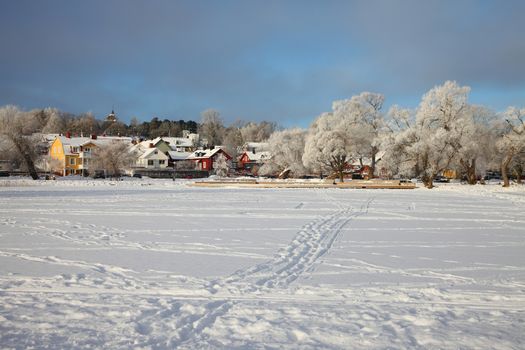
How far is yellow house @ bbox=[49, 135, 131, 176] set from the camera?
284 ft

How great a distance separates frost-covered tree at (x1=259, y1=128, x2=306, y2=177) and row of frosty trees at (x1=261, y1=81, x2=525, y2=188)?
695 centimetres

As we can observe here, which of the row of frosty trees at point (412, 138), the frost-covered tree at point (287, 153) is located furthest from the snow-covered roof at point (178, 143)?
the row of frosty trees at point (412, 138)

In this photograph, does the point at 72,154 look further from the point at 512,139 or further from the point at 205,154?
the point at 512,139

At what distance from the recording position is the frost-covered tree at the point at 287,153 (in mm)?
72256

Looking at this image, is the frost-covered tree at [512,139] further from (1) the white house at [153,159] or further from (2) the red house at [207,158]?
(1) the white house at [153,159]

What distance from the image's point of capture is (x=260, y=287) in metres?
7.84

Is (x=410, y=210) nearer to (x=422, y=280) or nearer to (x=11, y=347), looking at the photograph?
(x=422, y=280)

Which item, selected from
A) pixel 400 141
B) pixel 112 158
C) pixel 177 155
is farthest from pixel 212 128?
pixel 400 141

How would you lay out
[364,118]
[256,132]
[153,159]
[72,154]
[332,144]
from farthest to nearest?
1. [256,132]
2. [153,159]
3. [72,154]
4. [364,118]
5. [332,144]

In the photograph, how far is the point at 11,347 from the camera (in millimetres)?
5176

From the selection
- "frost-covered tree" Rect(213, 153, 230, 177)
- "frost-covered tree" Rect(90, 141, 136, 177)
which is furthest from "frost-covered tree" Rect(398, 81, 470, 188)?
Answer: "frost-covered tree" Rect(90, 141, 136, 177)

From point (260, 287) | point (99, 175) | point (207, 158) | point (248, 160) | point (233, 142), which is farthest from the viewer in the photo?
point (233, 142)

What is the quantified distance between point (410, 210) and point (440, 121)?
30.6 metres

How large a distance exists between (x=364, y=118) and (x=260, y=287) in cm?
5553
